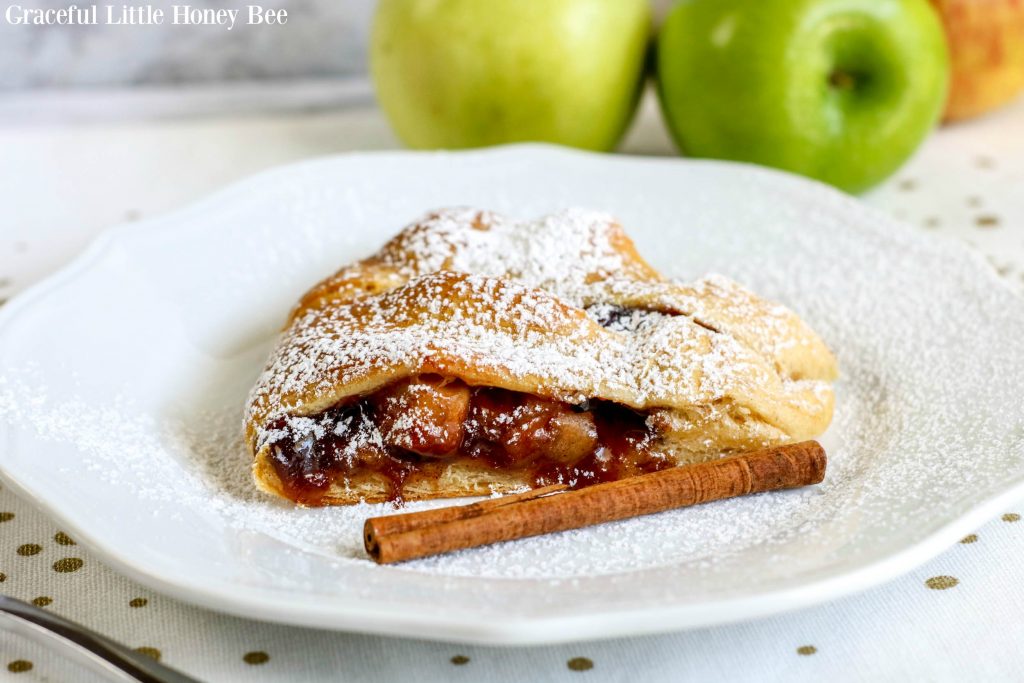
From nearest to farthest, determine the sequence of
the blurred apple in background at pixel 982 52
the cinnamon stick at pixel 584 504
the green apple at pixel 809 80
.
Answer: the cinnamon stick at pixel 584 504 → the green apple at pixel 809 80 → the blurred apple in background at pixel 982 52

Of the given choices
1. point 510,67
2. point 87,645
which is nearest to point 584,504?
point 87,645

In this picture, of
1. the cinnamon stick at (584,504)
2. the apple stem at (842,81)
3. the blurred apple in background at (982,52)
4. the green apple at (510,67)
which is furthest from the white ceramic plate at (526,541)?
the blurred apple in background at (982,52)

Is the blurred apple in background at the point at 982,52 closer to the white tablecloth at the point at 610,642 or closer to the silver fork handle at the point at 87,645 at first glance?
the white tablecloth at the point at 610,642

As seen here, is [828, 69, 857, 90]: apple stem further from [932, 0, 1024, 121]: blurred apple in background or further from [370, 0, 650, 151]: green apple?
[932, 0, 1024, 121]: blurred apple in background

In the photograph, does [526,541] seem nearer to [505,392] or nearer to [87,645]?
[505,392]

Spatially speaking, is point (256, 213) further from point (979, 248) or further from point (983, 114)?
point (983, 114)

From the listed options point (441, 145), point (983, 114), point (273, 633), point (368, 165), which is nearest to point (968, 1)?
point (983, 114)
